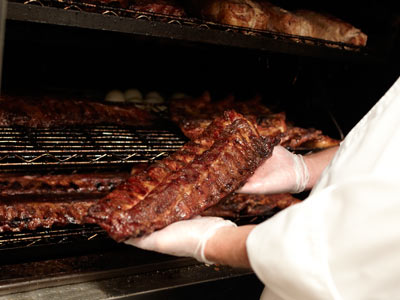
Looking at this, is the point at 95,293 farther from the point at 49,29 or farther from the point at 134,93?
the point at 134,93

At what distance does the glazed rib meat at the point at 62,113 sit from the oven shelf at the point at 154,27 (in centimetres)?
74

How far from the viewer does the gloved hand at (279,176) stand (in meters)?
1.97

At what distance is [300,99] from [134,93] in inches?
49.7

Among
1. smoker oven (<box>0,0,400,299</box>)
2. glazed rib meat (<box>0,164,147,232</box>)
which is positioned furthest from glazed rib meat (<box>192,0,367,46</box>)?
glazed rib meat (<box>0,164,147,232</box>)

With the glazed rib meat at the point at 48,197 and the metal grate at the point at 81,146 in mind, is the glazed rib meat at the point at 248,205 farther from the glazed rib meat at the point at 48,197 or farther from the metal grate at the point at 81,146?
the glazed rib meat at the point at 48,197

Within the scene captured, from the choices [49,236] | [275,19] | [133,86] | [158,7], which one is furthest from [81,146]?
[275,19]

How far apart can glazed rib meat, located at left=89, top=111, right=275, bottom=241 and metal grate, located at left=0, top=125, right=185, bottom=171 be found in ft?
1.17

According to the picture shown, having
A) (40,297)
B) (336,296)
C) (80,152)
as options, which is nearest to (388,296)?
(336,296)

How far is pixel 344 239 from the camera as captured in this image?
1.23 m

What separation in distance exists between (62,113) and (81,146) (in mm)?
446

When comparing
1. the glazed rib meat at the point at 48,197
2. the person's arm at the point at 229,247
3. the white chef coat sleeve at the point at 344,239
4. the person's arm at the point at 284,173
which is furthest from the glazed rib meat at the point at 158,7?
the white chef coat sleeve at the point at 344,239

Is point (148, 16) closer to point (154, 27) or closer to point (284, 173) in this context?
point (154, 27)

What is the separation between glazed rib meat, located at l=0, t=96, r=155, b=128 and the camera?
96.1 inches

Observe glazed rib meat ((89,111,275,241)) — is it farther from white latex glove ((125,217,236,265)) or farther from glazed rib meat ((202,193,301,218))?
glazed rib meat ((202,193,301,218))
